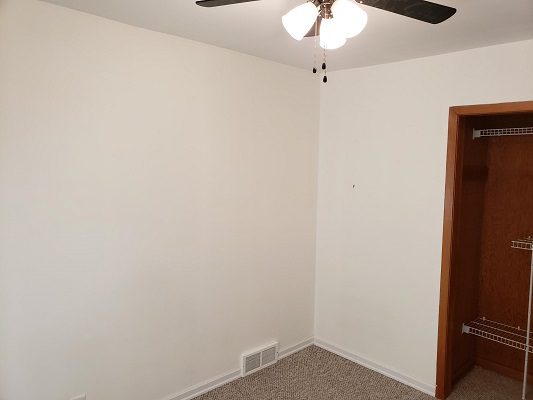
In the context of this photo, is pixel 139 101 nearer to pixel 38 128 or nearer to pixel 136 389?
pixel 38 128

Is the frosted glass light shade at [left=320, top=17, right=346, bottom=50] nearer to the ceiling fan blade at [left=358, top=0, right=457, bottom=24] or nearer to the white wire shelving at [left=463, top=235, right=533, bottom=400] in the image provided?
the ceiling fan blade at [left=358, top=0, right=457, bottom=24]

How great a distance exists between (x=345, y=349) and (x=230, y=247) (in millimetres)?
1439

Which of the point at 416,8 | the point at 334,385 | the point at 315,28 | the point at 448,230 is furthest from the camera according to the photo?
the point at 334,385

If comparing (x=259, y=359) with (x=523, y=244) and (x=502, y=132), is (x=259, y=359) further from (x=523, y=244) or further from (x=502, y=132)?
(x=502, y=132)

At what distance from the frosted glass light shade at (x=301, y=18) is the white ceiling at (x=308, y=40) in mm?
407

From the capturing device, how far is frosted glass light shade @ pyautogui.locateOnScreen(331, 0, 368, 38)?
1350 mm

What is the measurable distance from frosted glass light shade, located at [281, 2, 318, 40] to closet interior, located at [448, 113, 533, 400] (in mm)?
1829

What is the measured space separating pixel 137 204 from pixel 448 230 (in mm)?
2099

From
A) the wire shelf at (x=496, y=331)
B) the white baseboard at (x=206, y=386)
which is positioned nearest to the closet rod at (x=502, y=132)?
the wire shelf at (x=496, y=331)

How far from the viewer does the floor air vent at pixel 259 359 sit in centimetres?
305

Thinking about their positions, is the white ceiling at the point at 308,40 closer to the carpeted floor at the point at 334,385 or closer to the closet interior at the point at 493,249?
the closet interior at the point at 493,249

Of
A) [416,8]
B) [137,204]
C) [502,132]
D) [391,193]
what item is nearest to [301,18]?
[416,8]

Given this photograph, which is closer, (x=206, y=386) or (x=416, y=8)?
(x=416, y=8)

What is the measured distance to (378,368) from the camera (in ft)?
10.4
